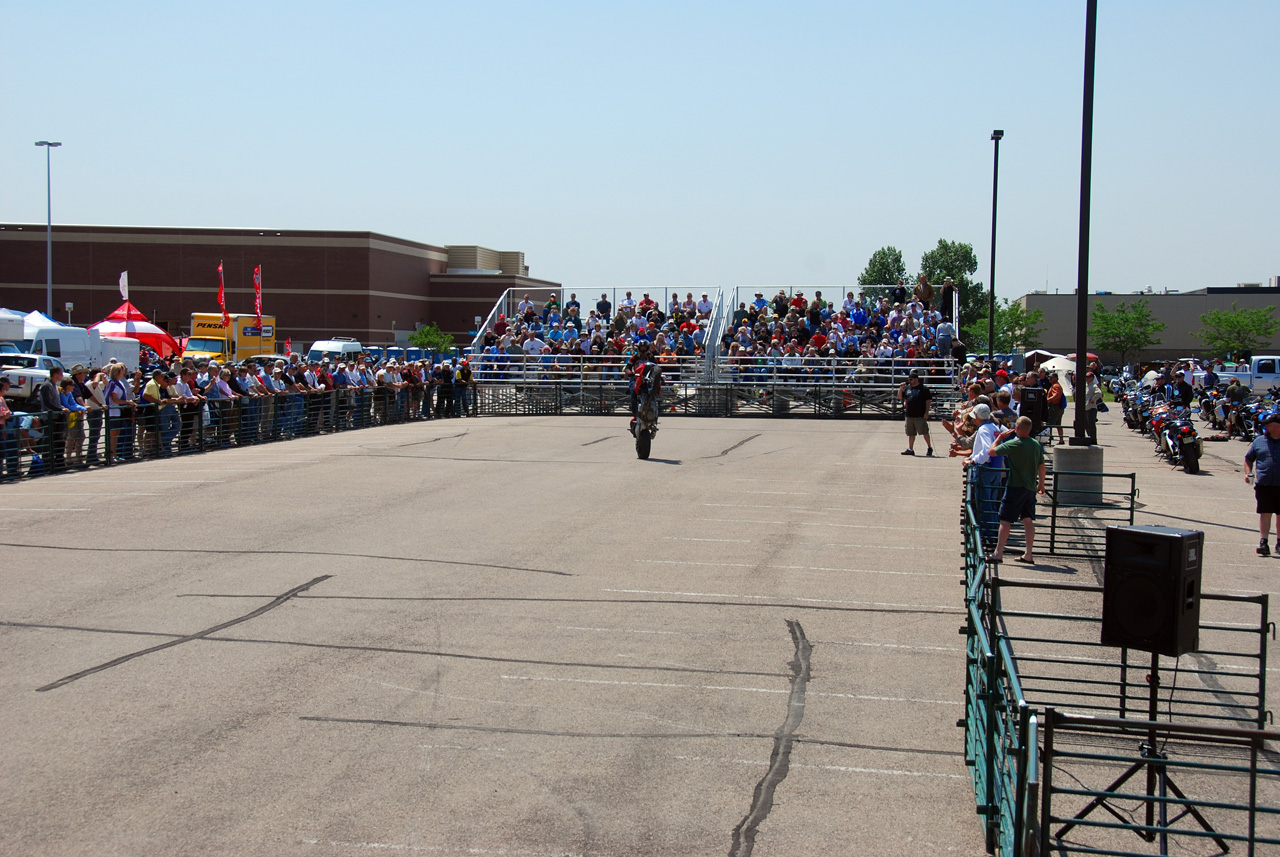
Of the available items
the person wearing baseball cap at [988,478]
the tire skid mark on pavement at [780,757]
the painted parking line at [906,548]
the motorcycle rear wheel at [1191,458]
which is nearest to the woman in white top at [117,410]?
the painted parking line at [906,548]

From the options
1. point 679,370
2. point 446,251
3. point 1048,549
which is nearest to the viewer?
point 1048,549

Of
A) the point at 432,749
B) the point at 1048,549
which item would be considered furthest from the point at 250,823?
the point at 1048,549

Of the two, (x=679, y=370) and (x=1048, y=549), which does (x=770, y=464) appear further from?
(x=679, y=370)

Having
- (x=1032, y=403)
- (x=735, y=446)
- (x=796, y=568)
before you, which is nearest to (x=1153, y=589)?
(x=796, y=568)

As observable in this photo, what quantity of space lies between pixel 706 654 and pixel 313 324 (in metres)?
73.2

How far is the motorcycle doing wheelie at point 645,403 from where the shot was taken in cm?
2083

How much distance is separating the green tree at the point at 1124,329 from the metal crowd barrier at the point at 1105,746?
87.8 meters

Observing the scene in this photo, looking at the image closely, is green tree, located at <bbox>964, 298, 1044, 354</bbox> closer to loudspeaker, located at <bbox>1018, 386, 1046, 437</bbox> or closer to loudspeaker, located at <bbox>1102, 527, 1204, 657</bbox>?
loudspeaker, located at <bbox>1018, 386, 1046, 437</bbox>

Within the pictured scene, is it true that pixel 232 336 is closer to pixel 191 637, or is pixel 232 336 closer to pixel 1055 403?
pixel 1055 403

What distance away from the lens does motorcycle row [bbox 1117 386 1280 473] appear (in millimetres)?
20906

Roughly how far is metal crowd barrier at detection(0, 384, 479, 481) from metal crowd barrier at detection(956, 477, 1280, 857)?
15.2 metres

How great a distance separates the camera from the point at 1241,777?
6.11 metres

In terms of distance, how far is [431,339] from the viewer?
77.4 metres

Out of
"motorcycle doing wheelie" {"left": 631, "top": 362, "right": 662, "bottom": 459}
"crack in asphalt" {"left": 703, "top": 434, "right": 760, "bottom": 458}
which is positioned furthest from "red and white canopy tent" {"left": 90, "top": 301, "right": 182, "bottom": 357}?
"motorcycle doing wheelie" {"left": 631, "top": 362, "right": 662, "bottom": 459}
